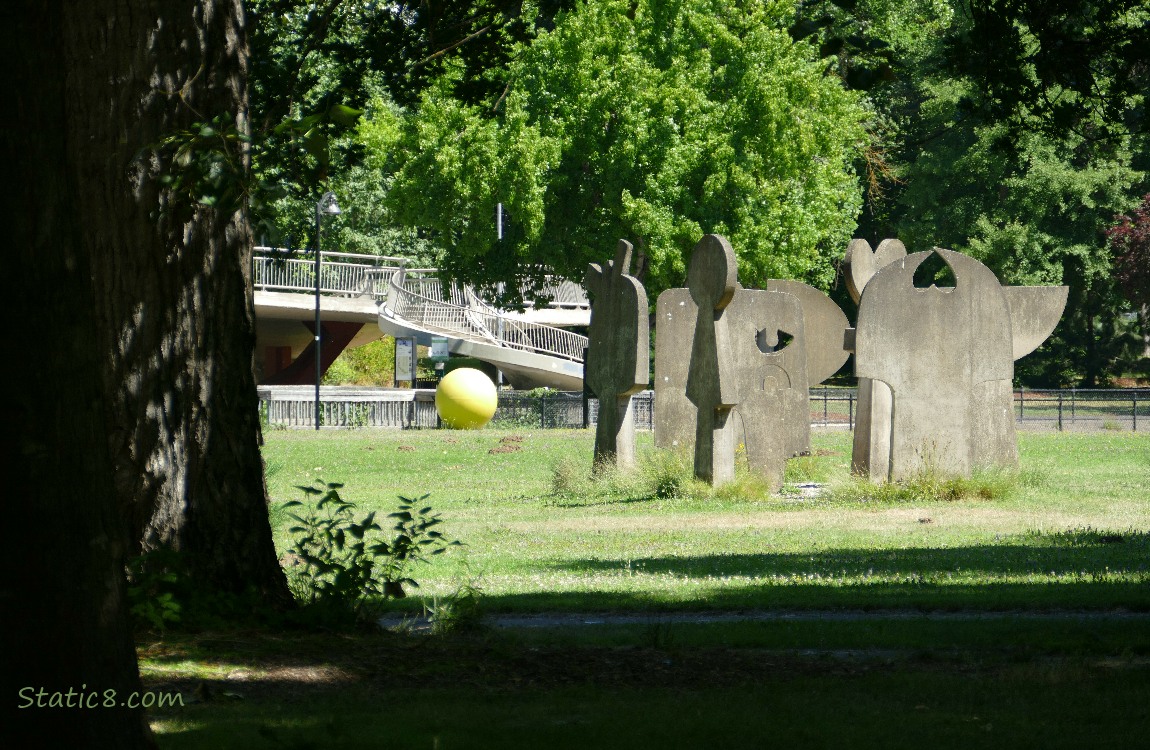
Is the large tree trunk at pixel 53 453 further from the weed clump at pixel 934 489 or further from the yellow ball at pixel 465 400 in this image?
the yellow ball at pixel 465 400

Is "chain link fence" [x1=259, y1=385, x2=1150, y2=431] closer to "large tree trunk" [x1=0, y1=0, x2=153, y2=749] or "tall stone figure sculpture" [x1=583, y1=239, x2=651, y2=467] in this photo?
"tall stone figure sculpture" [x1=583, y1=239, x2=651, y2=467]

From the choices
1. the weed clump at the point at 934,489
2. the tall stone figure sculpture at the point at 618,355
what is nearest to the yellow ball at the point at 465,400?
the tall stone figure sculpture at the point at 618,355

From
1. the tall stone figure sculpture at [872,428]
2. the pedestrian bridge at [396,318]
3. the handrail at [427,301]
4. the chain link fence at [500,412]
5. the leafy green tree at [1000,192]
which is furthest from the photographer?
the leafy green tree at [1000,192]

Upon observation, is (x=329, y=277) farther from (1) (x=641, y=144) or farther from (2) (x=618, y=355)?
(2) (x=618, y=355)

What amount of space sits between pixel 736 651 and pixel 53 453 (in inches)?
176

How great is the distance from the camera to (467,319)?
48375mm

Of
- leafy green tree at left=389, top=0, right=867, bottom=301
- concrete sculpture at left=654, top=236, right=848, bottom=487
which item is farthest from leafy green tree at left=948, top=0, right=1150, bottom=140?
leafy green tree at left=389, top=0, right=867, bottom=301

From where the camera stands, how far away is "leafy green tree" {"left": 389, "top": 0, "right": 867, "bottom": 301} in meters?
40.0

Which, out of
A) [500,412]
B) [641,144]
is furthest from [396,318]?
[641,144]

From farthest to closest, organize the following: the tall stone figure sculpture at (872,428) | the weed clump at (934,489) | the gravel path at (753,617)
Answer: the tall stone figure sculpture at (872,428) < the weed clump at (934,489) < the gravel path at (753,617)

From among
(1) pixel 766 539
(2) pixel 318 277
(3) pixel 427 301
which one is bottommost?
(1) pixel 766 539

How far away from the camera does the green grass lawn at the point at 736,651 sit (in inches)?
221

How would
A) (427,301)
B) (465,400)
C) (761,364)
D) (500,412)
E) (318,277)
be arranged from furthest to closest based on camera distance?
(427,301) < (318,277) < (500,412) < (465,400) < (761,364)

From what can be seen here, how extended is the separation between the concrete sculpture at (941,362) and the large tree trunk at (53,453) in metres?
15.8
